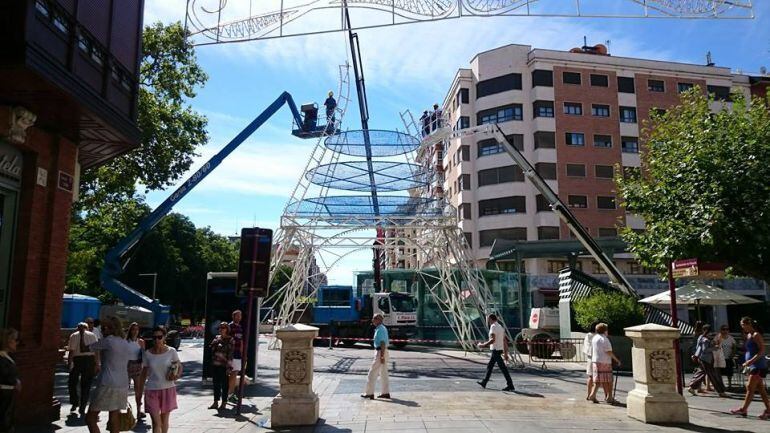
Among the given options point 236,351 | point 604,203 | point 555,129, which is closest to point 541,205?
point 604,203

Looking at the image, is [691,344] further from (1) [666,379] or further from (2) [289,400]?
(2) [289,400]

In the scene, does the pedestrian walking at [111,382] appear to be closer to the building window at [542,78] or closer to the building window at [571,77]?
the building window at [542,78]

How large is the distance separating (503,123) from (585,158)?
7306mm

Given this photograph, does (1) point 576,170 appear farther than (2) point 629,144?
No

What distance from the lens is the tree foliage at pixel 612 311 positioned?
19.0 metres

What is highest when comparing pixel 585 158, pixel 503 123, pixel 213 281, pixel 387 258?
pixel 503 123

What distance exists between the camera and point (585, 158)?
48.4 metres

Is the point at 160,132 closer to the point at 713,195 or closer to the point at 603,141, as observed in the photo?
the point at 713,195

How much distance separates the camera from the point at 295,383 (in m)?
9.42

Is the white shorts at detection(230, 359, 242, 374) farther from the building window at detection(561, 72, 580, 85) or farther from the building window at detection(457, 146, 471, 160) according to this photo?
the building window at detection(561, 72, 580, 85)

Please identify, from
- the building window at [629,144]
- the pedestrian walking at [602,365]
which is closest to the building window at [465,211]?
the building window at [629,144]

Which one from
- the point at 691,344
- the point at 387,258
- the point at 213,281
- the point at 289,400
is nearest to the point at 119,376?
the point at 289,400

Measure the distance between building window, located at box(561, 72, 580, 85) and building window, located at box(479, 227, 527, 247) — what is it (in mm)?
13238

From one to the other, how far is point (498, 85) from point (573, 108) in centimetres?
653
